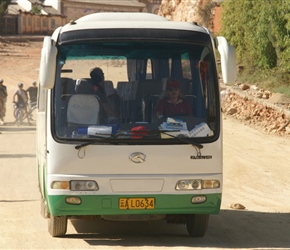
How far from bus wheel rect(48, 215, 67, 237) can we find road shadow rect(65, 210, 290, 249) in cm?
28

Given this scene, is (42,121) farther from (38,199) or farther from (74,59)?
Result: (38,199)

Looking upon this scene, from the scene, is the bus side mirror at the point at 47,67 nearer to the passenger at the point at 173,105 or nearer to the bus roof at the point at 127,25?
the bus roof at the point at 127,25

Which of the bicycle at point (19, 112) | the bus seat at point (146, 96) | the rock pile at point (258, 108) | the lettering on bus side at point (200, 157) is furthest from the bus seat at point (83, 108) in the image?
the bicycle at point (19, 112)

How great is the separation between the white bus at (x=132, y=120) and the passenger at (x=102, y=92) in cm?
1

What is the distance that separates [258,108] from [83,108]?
1975cm

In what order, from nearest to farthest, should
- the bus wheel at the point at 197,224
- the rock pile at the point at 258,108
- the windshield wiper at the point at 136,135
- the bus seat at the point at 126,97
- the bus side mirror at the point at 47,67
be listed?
the bus side mirror at the point at 47,67 → the windshield wiper at the point at 136,135 → the bus seat at the point at 126,97 → the bus wheel at the point at 197,224 → the rock pile at the point at 258,108

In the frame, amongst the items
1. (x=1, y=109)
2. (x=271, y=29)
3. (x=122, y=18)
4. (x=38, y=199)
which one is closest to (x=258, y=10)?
→ (x=271, y=29)

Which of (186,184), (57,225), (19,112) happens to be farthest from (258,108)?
(186,184)

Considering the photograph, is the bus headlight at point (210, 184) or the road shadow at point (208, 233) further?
the road shadow at point (208, 233)

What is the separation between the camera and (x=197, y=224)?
1080cm

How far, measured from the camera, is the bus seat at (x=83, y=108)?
33.6 feet

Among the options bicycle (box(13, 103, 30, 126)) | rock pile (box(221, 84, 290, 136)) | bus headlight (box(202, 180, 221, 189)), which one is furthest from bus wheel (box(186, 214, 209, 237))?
bicycle (box(13, 103, 30, 126))

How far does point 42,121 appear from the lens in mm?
11117

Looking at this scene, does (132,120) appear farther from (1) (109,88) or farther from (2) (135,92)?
(1) (109,88)
